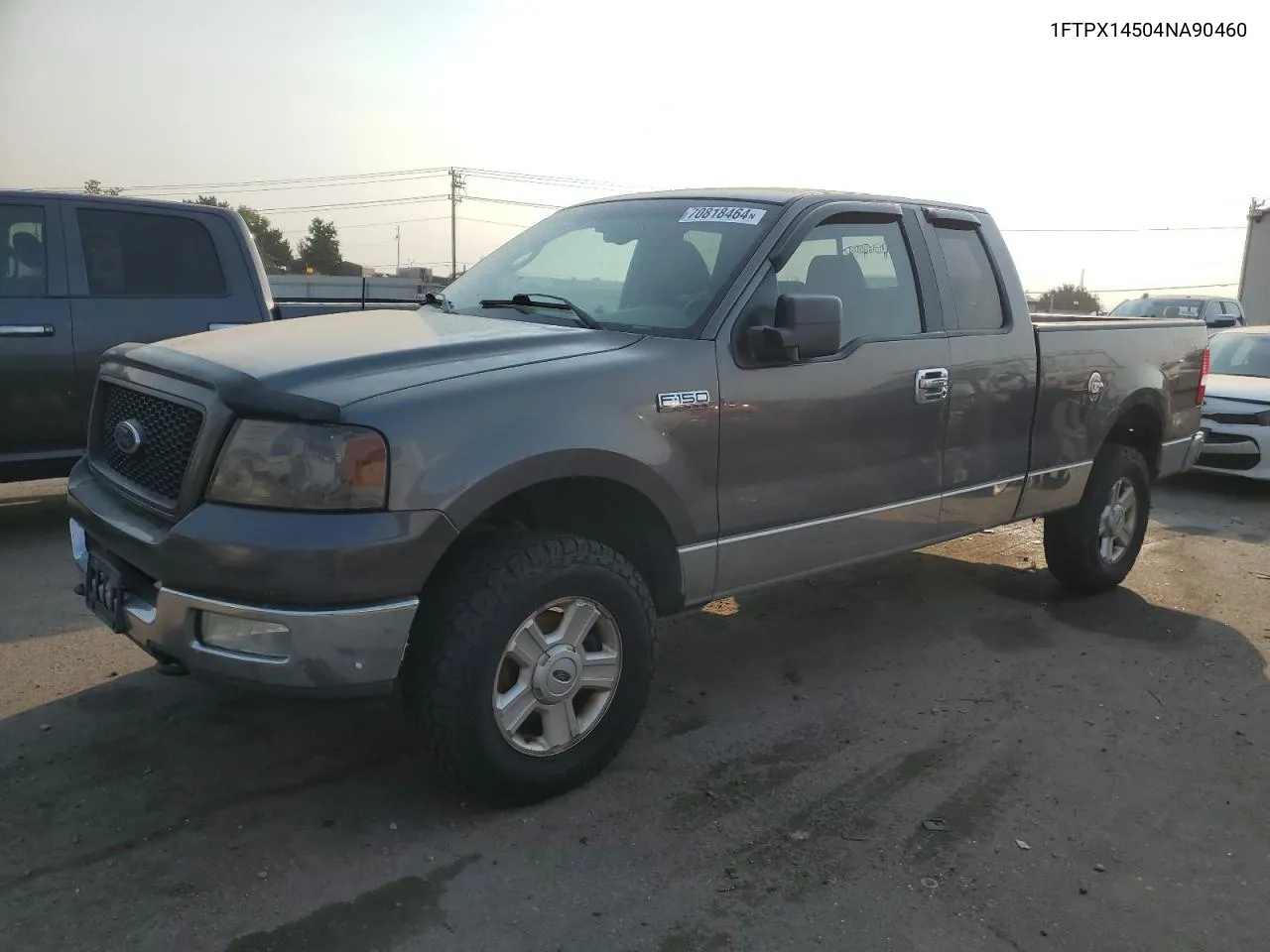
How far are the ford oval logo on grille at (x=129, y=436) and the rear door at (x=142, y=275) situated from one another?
294cm

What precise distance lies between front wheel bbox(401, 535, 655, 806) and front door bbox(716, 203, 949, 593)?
1.87 feet

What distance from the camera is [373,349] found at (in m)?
3.12

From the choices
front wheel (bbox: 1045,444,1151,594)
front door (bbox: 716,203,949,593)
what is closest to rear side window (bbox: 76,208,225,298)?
front door (bbox: 716,203,949,593)

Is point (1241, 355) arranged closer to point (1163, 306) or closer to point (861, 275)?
point (861, 275)

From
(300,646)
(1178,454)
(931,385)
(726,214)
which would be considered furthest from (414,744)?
(1178,454)

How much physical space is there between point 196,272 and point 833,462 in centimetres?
454

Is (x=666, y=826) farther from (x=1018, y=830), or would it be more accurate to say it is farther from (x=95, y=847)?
(x=95, y=847)

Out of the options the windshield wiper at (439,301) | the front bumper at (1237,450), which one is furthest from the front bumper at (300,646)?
the front bumper at (1237,450)

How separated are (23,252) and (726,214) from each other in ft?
14.3

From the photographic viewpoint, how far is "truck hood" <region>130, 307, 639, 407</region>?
2.83 m

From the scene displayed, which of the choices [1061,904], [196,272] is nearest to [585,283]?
[1061,904]

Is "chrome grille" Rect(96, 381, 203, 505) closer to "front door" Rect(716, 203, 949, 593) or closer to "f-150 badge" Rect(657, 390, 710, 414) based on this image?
"f-150 badge" Rect(657, 390, 710, 414)

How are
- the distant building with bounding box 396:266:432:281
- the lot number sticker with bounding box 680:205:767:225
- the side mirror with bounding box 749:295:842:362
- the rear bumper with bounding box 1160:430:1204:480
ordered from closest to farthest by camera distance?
the side mirror with bounding box 749:295:842:362 → the lot number sticker with bounding box 680:205:767:225 → the rear bumper with bounding box 1160:430:1204:480 → the distant building with bounding box 396:266:432:281

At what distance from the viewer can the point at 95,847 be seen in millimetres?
2871
